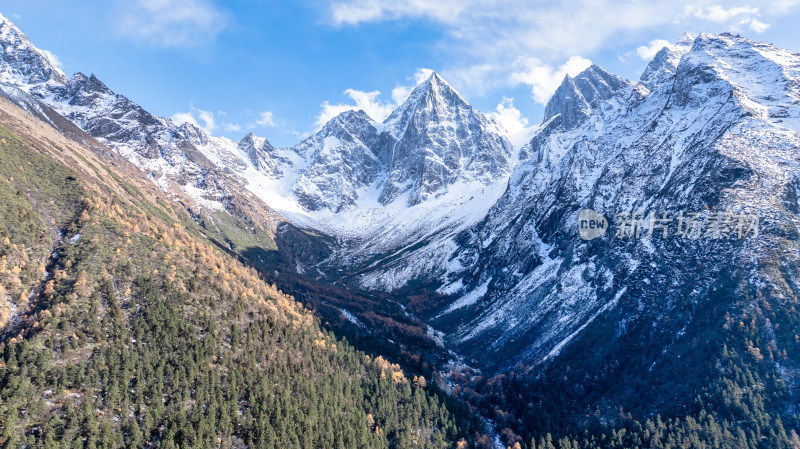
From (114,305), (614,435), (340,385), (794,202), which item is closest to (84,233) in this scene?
(114,305)

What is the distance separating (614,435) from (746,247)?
89.1 meters

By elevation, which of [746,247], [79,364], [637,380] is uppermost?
[746,247]

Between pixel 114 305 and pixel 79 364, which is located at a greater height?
pixel 114 305

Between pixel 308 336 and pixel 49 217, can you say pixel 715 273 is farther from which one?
pixel 49 217

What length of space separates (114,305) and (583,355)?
532ft

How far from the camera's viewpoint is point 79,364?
108 metres

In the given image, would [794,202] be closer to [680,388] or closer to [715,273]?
[715,273]

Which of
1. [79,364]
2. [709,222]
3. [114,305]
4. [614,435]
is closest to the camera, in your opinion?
[79,364]

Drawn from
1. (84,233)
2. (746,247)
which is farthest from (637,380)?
(84,233)

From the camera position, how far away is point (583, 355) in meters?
184

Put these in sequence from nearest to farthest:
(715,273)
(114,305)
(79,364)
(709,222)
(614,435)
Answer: (79,364), (114,305), (614,435), (715,273), (709,222)

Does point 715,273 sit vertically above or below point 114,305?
above

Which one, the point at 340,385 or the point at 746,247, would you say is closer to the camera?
the point at 340,385

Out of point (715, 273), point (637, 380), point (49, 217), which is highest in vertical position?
point (715, 273)
